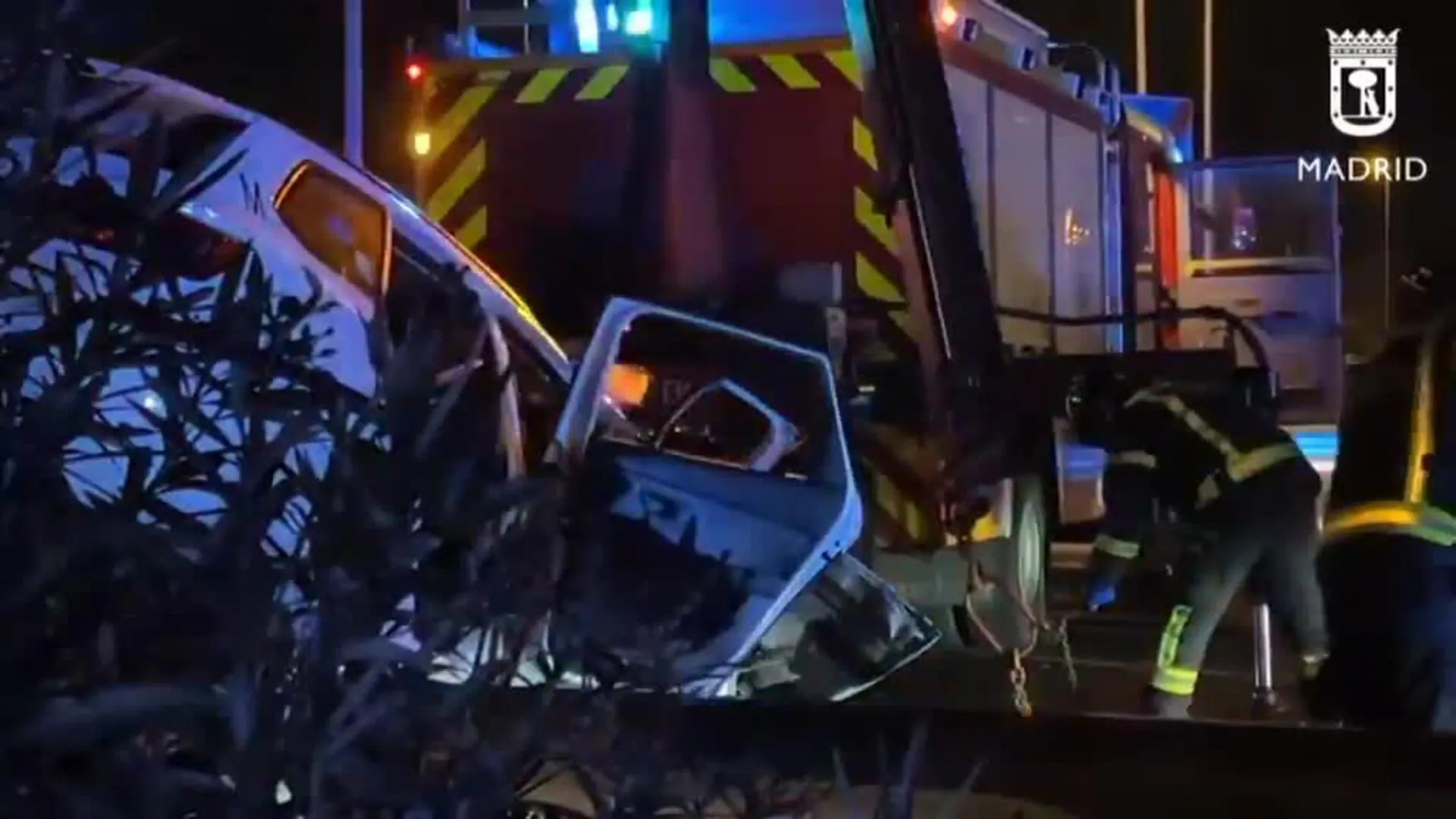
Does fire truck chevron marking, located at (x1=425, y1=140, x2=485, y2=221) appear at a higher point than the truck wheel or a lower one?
higher

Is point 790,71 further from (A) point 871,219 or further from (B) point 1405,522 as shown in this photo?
(B) point 1405,522

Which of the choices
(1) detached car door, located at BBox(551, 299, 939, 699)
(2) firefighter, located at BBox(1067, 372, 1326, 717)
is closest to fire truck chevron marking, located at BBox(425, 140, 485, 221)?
(1) detached car door, located at BBox(551, 299, 939, 699)

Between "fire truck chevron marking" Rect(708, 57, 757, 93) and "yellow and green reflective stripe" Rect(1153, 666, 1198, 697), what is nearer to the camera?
"yellow and green reflective stripe" Rect(1153, 666, 1198, 697)

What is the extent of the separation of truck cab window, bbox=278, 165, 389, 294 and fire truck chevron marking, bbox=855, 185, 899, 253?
2.69m

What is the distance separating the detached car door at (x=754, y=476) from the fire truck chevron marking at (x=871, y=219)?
4.84ft

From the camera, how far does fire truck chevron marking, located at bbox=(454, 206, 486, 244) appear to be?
840 cm

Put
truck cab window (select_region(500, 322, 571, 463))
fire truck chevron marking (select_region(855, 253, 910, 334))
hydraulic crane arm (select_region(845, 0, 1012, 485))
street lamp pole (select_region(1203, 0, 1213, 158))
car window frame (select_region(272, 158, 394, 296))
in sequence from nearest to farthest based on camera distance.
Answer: car window frame (select_region(272, 158, 394, 296)), truck cab window (select_region(500, 322, 571, 463)), hydraulic crane arm (select_region(845, 0, 1012, 485)), fire truck chevron marking (select_region(855, 253, 910, 334)), street lamp pole (select_region(1203, 0, 1213, 158))

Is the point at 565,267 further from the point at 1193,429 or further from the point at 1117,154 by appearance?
the point at 1117,154

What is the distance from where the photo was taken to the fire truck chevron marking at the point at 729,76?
7.80 metres

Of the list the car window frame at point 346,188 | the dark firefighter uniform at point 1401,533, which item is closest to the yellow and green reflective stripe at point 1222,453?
the car window frame at point 346,188

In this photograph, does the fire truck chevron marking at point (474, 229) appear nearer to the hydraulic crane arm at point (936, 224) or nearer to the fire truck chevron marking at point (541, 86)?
the fire truck chevron marking at point (541, 86)

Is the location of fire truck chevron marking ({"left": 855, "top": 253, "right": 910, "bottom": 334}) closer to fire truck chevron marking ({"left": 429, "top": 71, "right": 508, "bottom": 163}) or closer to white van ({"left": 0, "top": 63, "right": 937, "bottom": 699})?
white van ({"left": 0, "top": 63, "right": 937, "bottom": 699})

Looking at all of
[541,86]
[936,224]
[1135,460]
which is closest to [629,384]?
[936,224]

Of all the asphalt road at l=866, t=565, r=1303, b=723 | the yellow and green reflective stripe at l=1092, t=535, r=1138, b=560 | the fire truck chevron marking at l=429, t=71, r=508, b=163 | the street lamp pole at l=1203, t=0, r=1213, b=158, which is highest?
→ the street lamp pole at l=1203, t=0, r=1213, b=158
